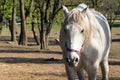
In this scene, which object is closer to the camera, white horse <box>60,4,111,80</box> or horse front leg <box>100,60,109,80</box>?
white horse <box>60,4,111,80</box>

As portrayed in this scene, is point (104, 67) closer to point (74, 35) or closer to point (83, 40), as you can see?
point (83, 40)

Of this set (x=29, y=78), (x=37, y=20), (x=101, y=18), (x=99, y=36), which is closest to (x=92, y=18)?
(x=99, y=36)

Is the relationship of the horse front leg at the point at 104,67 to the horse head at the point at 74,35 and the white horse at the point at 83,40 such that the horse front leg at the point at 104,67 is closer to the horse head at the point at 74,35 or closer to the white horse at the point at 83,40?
the white horse at the point at 83,40

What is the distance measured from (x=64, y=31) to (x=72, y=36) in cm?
21

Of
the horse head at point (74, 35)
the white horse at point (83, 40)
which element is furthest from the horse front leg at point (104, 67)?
the horse head at point (74, 35)

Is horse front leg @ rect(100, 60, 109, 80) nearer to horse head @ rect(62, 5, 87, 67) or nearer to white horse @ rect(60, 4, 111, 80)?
white horse @ rect(60, 4, 111, 80)

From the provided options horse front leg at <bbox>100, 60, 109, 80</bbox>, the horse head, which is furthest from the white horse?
horse front leg at <bbox>100, 60, 109, 80</bbox>

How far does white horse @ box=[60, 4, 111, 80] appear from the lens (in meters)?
4.93

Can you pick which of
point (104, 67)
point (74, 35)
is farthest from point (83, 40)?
point (104, 67)

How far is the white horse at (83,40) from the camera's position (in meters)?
4.93

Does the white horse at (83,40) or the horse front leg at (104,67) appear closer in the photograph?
the white horse at (83,40)

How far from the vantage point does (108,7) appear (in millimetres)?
39719

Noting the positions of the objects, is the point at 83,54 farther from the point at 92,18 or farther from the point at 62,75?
the point at 62,75

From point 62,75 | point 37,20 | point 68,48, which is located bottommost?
point 37,20
